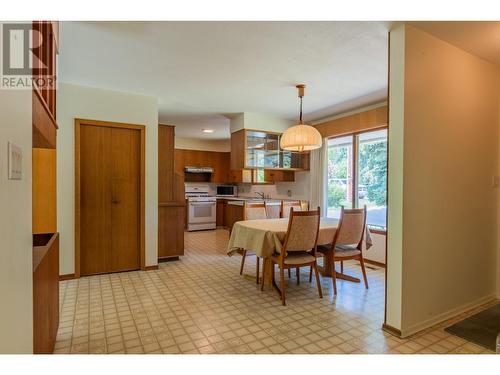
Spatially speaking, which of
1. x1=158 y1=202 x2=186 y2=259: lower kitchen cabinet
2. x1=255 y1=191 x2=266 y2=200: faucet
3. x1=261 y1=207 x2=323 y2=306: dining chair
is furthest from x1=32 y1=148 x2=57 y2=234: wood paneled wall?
x1=255 y1=191 x2=266 y2=200: faucet

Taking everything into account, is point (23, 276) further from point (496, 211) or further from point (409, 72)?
point (496, 211)

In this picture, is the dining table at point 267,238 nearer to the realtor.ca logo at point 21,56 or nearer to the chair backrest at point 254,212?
the chair backrest at point 254,212

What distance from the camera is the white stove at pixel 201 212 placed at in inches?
280

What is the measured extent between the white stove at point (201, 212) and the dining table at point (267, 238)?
3765 mm

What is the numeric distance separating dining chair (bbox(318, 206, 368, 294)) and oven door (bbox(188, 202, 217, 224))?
167 inches

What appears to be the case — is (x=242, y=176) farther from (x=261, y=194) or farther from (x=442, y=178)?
(x=442, y=178)

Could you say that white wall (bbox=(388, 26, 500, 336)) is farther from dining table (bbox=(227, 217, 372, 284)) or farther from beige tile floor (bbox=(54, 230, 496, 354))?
dining table (bbox=(227, 217, 372, 284))

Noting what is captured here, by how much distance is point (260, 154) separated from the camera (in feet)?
17.3

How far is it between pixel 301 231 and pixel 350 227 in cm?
75

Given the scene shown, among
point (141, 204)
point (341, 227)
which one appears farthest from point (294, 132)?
point (141, 204)

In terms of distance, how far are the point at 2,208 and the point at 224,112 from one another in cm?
430

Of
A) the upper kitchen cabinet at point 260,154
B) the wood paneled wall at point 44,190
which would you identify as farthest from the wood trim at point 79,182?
the upper kitchen cabinet at point 260,154

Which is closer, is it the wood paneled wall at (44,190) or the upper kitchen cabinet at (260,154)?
the wood paneled wall at (44,190)

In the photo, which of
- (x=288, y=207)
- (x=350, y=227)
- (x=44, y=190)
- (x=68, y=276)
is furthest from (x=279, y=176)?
(x=44, y=190)
